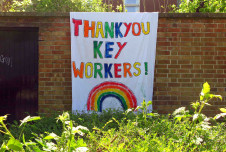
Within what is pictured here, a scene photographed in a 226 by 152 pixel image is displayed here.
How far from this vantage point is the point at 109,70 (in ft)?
18.3

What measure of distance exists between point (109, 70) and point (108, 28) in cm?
70

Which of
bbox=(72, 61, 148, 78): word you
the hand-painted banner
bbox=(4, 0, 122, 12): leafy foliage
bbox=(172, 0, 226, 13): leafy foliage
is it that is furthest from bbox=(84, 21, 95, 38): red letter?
bbox=(4, 0, 122, 12): leafy foliage

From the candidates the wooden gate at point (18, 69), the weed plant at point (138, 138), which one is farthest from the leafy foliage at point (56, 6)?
the weed plant at point (138, 138)

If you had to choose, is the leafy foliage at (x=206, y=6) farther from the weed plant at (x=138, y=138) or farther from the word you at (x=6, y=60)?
the weed plant at (x=138, y=138)

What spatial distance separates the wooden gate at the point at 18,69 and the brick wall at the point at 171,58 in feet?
0.47

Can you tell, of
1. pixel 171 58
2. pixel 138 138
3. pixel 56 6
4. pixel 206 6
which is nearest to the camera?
pixel 138 138

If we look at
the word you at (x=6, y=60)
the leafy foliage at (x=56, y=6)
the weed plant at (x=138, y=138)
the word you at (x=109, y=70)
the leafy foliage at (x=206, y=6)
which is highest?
the leafy foliage at (x=56, y=6)

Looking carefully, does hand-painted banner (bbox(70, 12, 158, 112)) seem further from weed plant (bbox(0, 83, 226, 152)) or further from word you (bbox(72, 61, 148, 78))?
weed plant (bbox(0, 83, 226, 152))

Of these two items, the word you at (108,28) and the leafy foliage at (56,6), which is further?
the leafy foliage at (56,6)

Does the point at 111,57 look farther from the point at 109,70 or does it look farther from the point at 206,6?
the point at 206,6

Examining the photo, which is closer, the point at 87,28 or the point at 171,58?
the point at 87,28

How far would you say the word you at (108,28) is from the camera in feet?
18.2

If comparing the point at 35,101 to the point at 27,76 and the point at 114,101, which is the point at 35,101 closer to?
the point at 27,76

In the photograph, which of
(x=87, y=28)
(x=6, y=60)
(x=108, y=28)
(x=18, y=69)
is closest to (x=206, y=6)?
(x=108, y=28)
